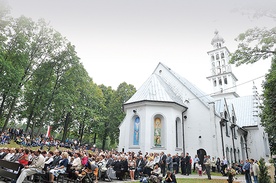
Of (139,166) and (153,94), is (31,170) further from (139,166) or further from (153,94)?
(153,94)

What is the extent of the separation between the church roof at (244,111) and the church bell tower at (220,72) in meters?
5.57

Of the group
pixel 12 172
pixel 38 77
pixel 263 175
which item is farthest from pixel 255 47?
pixel 38 77

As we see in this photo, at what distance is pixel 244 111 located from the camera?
114 ft

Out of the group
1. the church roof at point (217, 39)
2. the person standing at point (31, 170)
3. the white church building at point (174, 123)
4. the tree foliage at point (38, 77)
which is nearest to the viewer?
the person standing at point (31, 170)

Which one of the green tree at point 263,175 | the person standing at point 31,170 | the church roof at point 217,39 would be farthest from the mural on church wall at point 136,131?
the church roof at point 217,39

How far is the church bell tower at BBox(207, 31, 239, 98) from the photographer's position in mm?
43531

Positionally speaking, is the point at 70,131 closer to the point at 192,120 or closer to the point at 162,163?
the point at 192,120

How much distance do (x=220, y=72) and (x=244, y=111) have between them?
44.1ft

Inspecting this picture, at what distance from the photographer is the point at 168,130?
19.0m

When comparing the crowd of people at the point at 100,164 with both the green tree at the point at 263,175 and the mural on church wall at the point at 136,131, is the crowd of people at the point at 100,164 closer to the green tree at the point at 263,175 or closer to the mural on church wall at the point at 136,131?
the green tree at the point at 263,175

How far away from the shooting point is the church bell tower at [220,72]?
143ft

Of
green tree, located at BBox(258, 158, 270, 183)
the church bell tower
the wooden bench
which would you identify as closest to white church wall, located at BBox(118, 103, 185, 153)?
green tree, located at BBox(258, 158, 270, 183)

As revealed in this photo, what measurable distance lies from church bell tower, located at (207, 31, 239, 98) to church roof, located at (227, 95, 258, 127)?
219 inches

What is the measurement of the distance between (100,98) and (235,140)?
79.6 ft
